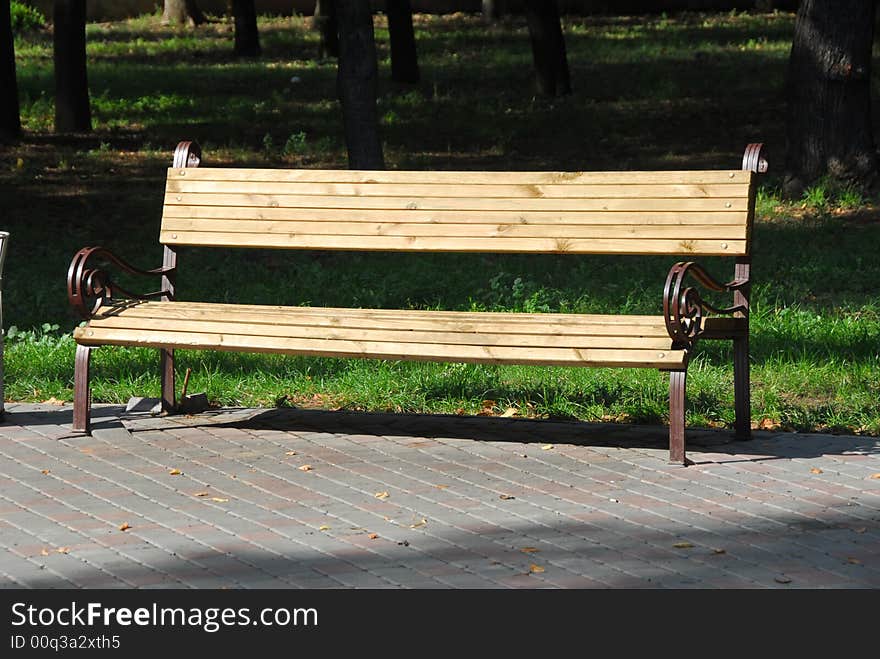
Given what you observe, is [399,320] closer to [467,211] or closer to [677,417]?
[467,211]

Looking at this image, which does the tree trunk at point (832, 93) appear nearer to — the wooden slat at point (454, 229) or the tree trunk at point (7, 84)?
the wooden slat at point (454, 229)

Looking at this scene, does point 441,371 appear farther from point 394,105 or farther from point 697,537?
point 394,105

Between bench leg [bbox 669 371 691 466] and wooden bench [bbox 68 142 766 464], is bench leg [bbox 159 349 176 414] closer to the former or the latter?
wooden bench [bbox 68 142 766 464]

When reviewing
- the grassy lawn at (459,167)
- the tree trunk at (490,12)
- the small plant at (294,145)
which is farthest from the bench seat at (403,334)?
the tree trunk at (490,12)

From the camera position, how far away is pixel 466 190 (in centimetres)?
646

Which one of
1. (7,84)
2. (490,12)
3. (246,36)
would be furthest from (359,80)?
(490,12)

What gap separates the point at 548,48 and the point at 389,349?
15.6m

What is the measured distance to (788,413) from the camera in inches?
254

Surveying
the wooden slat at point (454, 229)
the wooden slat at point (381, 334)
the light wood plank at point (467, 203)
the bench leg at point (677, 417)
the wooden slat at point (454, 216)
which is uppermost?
the light wood plank at point (467, 203)

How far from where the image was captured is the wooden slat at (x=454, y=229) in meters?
6.11

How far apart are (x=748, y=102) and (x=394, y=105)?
4.84m

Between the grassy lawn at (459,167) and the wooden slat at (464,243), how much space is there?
2.60 feet

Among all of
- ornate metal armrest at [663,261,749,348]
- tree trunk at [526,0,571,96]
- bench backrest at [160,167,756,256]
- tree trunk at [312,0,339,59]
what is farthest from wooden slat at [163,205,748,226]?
tree trunk at [312,0,339,59]
